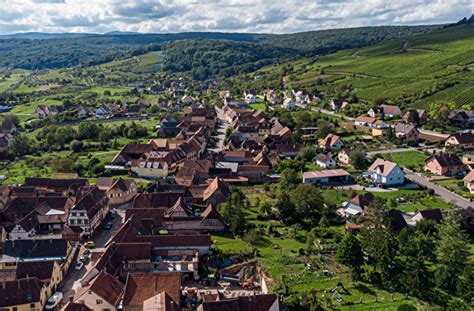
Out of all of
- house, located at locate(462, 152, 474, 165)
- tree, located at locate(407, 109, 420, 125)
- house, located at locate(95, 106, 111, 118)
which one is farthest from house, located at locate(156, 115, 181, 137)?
house, located at locate(462, 152, 474, 165)

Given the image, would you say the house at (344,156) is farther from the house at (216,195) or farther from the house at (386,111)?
the house at (386,111)

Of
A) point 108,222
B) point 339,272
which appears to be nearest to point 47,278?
point 108,222

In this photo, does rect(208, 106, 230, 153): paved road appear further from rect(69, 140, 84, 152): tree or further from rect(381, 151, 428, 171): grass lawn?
rect(381, 151, 428, 171): grass lawn

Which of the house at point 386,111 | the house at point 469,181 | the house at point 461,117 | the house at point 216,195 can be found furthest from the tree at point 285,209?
the house at point 461,117

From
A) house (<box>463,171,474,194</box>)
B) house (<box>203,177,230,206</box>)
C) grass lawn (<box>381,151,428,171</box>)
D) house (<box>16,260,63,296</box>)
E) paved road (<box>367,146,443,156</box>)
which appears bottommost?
paved road (<box>367,146,443,156</box>)

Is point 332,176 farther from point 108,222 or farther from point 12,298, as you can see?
point 12,298
